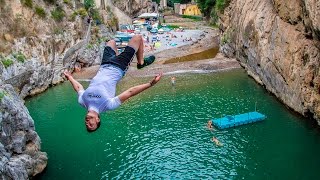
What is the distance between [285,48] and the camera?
3788 centimetres

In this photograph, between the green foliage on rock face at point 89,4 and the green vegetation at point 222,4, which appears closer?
the green foliage on rock face at point 89,4

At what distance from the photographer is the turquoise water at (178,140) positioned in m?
25.5

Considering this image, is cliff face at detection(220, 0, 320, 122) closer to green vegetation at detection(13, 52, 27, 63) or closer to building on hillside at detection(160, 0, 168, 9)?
green vegetation at detection(13, 52, 27, 63)

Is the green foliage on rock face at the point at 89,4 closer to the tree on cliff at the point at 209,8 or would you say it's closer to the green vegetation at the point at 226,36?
the green vegetation at the point at 226,36

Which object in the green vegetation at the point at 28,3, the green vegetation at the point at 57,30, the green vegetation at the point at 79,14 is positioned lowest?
the green vegetation at the point at 57,30

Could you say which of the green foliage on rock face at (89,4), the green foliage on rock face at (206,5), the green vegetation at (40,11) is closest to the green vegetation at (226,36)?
the green foliage on rock face at (89,4)

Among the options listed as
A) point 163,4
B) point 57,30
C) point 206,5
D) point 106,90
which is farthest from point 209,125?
point 163,4

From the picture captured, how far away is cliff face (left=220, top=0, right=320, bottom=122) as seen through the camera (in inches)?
1287

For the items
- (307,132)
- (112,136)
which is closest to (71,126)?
(112,136)

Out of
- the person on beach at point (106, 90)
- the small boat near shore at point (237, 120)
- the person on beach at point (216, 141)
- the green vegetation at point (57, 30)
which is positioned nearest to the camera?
the person on beach at point (106, 90)

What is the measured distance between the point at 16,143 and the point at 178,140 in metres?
11.9

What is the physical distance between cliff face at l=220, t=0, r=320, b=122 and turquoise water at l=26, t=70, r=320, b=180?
1.72m

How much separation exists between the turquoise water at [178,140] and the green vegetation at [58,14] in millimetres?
14466

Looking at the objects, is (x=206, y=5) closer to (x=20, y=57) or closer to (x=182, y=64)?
(x=182, y=64)
